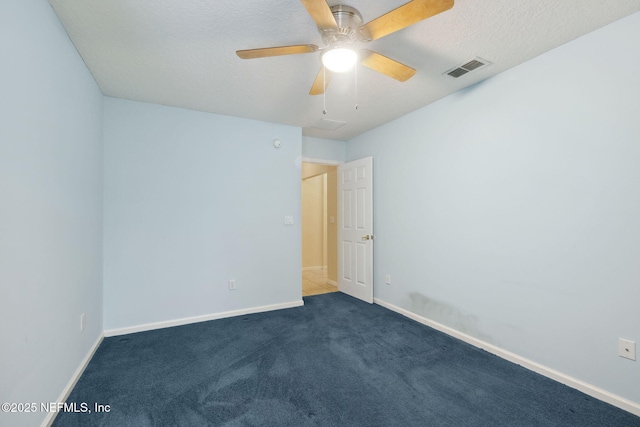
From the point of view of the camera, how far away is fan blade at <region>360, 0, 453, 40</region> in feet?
4.22

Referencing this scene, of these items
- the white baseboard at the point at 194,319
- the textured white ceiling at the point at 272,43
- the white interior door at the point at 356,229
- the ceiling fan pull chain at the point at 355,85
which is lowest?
the white baseboard at the point at 194,319

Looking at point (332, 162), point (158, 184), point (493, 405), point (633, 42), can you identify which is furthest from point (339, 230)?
point (633, 42)

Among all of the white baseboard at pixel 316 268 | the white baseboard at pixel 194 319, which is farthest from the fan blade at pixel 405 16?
the white baseboard at pixel 316 268

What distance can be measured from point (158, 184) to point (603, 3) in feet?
12.7

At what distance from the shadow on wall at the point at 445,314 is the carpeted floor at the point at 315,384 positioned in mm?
143

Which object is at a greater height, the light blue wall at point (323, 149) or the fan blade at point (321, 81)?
the light blue wall at point (323, 149)

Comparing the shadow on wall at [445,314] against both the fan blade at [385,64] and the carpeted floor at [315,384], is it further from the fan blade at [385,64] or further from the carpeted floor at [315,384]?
the fan blade at [385,64]

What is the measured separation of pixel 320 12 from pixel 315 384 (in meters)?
2.34

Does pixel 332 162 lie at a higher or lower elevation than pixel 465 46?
lower

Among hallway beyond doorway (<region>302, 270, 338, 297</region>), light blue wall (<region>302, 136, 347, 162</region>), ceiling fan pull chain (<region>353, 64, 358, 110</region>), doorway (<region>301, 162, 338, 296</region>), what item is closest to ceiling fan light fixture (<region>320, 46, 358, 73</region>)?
ceiling fan pull chain (<region>353, 64, 358, 110</region>)

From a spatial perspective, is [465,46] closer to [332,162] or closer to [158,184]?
[332,162]

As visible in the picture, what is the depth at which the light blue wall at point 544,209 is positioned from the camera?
1775 millimetres

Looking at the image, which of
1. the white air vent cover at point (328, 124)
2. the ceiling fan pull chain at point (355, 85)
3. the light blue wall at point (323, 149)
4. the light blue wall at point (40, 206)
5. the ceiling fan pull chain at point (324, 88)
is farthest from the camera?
the light blue wall at point (323, 149)

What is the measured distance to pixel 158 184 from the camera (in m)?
3.06
